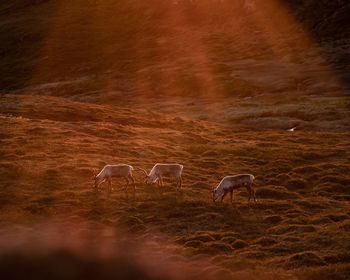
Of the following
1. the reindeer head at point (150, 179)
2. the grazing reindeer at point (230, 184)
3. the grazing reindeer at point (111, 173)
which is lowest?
the reindeer head at point (150, 179)

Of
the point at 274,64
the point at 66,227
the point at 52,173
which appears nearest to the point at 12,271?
the point at 66,227

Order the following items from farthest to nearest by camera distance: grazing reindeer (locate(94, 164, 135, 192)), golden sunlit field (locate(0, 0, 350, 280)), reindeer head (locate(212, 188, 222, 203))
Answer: grazing reindeer (locate(94, 164, 135, 192))
reindeer head (locate(212, 188, 222, 203))
golden sunlit field (locate(0, 0, 350, 280))

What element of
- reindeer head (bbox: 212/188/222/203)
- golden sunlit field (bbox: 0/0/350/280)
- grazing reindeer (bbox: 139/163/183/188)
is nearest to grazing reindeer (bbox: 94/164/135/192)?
golden sunlit field (bbox: 0/0/350/280)

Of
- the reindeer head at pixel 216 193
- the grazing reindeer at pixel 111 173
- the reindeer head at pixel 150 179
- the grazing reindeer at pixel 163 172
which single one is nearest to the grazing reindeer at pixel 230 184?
the reindeer head at pixel 216 193

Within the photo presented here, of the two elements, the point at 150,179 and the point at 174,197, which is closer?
the point at 174,197

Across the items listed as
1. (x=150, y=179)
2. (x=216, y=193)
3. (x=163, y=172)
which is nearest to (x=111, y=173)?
(x=150, y=179)

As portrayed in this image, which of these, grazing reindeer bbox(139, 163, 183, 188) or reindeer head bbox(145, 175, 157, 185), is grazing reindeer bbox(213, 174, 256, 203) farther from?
reindeer head bbox(145, 175, 157, 185)

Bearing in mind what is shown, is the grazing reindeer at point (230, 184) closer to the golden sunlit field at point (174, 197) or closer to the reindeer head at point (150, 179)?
the golden sunlit field at point (174, 197)

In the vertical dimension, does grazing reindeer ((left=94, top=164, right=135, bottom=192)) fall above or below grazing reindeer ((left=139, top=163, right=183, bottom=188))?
above

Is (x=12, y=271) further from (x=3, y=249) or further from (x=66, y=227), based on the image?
(x=66, y=227)

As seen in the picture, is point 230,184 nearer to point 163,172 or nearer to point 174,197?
point 174,197

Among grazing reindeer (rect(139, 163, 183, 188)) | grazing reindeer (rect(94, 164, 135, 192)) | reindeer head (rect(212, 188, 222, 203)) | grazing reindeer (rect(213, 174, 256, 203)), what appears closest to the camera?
grazing reindeer (rect(213, 174, 256, 203))

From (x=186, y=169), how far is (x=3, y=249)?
24.4 meters

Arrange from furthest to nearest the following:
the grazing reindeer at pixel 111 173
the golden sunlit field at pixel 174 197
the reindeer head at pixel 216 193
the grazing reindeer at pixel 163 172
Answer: the grazing reindeer at pixel 163 172 → the grazing reindeer at pixel 111 173 → the reindeer head at pixel 216 193 → the golden sunlit field at pixel 174 197
